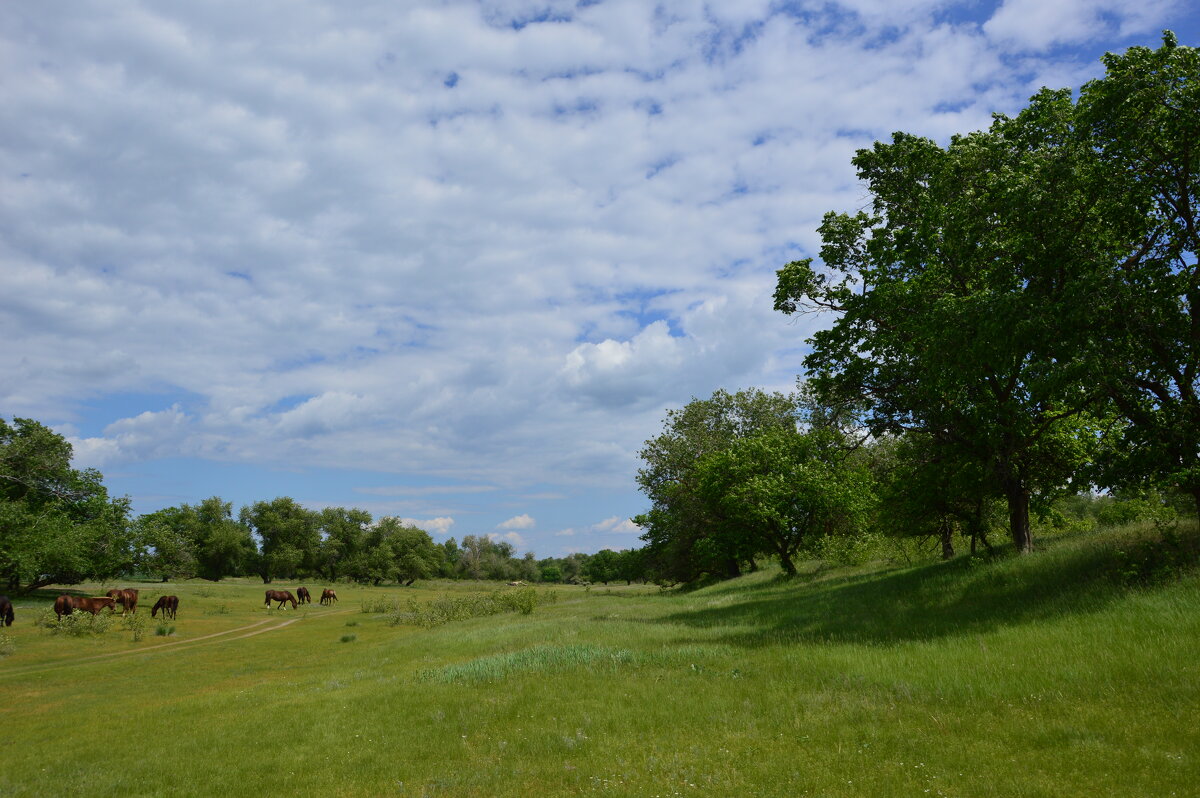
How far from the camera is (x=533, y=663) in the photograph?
1803cm

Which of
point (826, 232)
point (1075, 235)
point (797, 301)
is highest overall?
point (826, 232)

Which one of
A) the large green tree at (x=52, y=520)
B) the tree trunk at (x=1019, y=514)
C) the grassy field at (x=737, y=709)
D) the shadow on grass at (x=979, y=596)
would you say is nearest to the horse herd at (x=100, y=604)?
the large green tree at (x=52, y=520)

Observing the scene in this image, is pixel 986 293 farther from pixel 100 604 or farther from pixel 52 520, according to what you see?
pixel 52 520

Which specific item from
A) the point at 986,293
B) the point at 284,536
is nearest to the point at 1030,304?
the point at 986,293

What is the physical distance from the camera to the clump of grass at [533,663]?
17.2 metres

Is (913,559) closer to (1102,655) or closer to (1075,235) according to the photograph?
(1075,235)

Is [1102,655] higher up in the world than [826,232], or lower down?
lower down

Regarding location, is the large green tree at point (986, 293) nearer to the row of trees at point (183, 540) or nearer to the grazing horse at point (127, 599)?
the row of trees at point (183, 540)

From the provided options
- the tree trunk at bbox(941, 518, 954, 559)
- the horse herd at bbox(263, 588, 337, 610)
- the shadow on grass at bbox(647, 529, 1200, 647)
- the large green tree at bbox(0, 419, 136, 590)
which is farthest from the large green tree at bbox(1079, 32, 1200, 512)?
the horse herd at bbox(263, 588, 337, 610)

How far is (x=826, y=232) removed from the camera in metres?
26.9

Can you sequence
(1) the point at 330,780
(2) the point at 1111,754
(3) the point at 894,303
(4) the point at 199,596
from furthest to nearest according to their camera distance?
(4) the point at 199,596
(3) the point at 894,303
(1) the point at 330,780
(2) the point at 1111,754

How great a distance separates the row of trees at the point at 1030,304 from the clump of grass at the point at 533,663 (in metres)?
13.7

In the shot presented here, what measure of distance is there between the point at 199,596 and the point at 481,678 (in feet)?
227

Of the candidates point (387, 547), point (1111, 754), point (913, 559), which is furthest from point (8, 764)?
point (387, 547)
